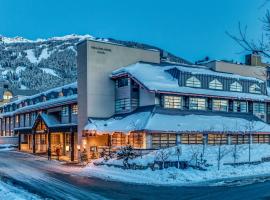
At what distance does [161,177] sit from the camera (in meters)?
28.8

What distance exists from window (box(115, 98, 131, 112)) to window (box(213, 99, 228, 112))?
1040cm

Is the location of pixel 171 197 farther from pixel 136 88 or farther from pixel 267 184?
pixel 136 88

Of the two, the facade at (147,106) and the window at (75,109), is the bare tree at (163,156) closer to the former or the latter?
the facade at (147,106)

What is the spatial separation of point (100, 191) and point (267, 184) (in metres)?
10.5

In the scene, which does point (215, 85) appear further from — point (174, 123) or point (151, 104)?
point (174, 123)

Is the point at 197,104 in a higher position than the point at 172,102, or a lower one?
lower

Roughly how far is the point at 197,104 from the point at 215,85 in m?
5.13

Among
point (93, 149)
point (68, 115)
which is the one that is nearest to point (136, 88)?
point (93, 149)

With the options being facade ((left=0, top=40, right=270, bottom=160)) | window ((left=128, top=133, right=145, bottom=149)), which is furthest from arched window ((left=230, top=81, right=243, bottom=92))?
window ((left=128, top=133, right=145, bottom=149))

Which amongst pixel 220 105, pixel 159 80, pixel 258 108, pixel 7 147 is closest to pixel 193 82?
pixel 220 105

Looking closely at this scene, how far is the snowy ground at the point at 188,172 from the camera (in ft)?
92.9

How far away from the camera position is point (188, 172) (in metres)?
30.1

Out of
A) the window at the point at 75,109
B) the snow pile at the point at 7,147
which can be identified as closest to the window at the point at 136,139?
the window at the point at 75,109

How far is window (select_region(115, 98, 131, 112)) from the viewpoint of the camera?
152ft
